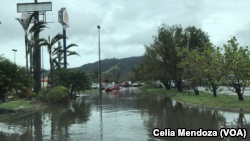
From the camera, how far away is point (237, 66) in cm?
2498

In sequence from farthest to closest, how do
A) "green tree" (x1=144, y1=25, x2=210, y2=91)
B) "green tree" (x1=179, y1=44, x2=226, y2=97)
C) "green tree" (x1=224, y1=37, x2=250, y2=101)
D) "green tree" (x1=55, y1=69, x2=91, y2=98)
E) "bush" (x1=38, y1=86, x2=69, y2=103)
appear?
A: "green tree" (x1=144, y1=25, x2=210, y2=91), "green tree" (x1=55, y1=69, x2=91, y2=98), "bush" (x1=38, y1=86, x2=69, y2=103), "green tree" (x1=179, y1=44, x2=226, y2=97), "green tree" (x1=224, y1=37, x2=250, y2=101)

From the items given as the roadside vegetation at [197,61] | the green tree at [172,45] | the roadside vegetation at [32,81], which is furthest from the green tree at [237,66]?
the green tree at [172,45]

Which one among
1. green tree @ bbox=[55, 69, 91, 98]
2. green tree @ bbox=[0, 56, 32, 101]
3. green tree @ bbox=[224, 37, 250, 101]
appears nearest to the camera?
green tree @ bbox=[0, 56, 32, 101]

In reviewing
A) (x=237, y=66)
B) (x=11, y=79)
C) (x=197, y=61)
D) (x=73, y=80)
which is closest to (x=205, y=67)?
(x=197, y=61)

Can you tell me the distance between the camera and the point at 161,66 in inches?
1834

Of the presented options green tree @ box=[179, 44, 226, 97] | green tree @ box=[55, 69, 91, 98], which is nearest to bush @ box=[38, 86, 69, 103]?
green tree @ box=[55, 69, 91, 98]

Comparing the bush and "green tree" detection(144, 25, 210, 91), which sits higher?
"green tree" detection(144, 25, 210, 91)

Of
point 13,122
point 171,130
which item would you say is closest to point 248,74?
point 171,130

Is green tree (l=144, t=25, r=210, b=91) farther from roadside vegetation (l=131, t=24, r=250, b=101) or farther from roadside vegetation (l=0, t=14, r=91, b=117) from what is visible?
roadside vegetation (l=0, t=14, r=91, b=117)

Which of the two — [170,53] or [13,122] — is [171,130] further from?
[170,53]

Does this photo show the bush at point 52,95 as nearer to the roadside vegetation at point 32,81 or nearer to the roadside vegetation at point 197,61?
the roadside vegetation at point 32,81

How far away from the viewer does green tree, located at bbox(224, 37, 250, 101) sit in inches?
975

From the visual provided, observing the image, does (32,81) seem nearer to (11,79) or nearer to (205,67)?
(11,79)

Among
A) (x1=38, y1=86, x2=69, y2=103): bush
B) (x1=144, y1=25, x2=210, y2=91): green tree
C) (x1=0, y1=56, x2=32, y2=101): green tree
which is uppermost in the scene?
(x1=144, y1=25, x2=210, y2=91): green tree
